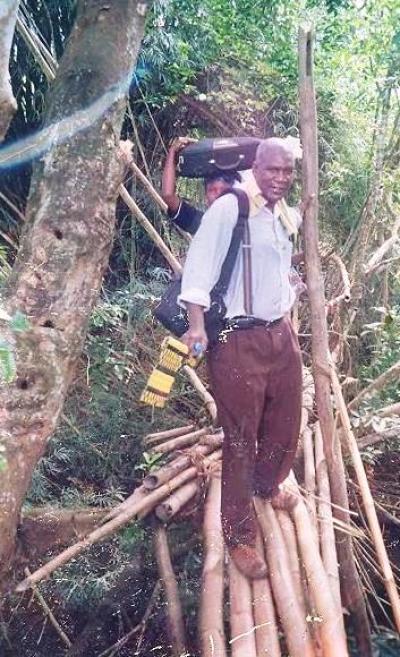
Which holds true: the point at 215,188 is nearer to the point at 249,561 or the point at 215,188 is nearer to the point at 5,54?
the point at 5,54

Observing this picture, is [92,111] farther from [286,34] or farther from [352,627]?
[286,34]

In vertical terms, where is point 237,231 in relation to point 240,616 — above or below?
above

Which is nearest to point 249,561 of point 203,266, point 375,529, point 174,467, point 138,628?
point 375,529

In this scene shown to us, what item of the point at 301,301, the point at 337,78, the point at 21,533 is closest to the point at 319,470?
the point at 21,533

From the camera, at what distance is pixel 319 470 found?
3104 mm

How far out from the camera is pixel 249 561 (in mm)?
2461

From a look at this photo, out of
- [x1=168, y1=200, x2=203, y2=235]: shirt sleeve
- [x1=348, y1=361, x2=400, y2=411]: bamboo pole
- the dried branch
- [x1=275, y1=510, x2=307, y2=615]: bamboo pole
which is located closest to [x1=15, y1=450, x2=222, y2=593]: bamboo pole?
the dried branch

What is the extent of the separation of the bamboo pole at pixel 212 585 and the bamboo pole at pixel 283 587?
0.68ft

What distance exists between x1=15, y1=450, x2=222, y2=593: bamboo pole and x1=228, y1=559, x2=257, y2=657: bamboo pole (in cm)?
54

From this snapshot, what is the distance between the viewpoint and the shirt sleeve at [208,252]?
93.4 inches

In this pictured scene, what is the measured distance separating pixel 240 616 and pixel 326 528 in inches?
25.5

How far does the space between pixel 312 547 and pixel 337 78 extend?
426 centimetres

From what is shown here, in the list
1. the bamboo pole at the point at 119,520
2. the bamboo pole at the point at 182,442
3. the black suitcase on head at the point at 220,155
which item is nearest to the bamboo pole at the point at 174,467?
the bamboo pole at the point at 119,520

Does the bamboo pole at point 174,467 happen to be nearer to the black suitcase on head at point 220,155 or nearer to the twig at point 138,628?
the twig at point 138,628
